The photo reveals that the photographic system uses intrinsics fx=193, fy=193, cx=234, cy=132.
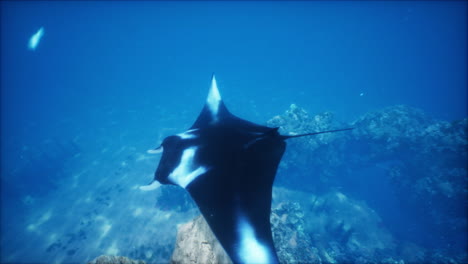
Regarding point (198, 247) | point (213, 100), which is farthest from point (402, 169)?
point (198, 247)

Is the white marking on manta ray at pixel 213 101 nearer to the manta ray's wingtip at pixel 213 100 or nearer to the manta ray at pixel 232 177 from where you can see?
the manta ray's wingtip at pixel 213 100

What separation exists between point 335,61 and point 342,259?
76836 millimetres

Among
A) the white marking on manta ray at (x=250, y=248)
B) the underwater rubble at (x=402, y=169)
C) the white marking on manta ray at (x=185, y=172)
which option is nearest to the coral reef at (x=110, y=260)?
the white marking on manta ray at (x=185, y=172)

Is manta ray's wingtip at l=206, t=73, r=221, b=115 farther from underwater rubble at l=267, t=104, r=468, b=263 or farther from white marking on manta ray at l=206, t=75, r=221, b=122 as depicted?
underwater rubble at l=267, t=104, r=468, b=263

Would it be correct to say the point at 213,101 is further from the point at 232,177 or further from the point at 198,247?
the point at 198,247

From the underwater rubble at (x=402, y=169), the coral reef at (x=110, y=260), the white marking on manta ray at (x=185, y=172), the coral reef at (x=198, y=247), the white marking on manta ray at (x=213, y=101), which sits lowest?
the underwater rubble at (x=402, y=169)

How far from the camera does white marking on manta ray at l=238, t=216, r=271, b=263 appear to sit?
1484 mm

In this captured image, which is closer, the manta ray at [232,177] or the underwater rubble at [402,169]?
the manta ray at [232,177]

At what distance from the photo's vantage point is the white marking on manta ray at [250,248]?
1.48 m

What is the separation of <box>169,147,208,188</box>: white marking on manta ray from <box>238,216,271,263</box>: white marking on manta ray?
83 cm

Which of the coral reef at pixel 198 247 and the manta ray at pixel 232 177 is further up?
the manta ray at pixel 232 177

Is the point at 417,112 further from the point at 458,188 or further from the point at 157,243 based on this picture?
the point at 157,243

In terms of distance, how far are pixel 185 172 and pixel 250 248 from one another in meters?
1.17

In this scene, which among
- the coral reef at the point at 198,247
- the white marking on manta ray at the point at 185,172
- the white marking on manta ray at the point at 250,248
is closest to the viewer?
the white marking on manta ray at the point at 250,248
